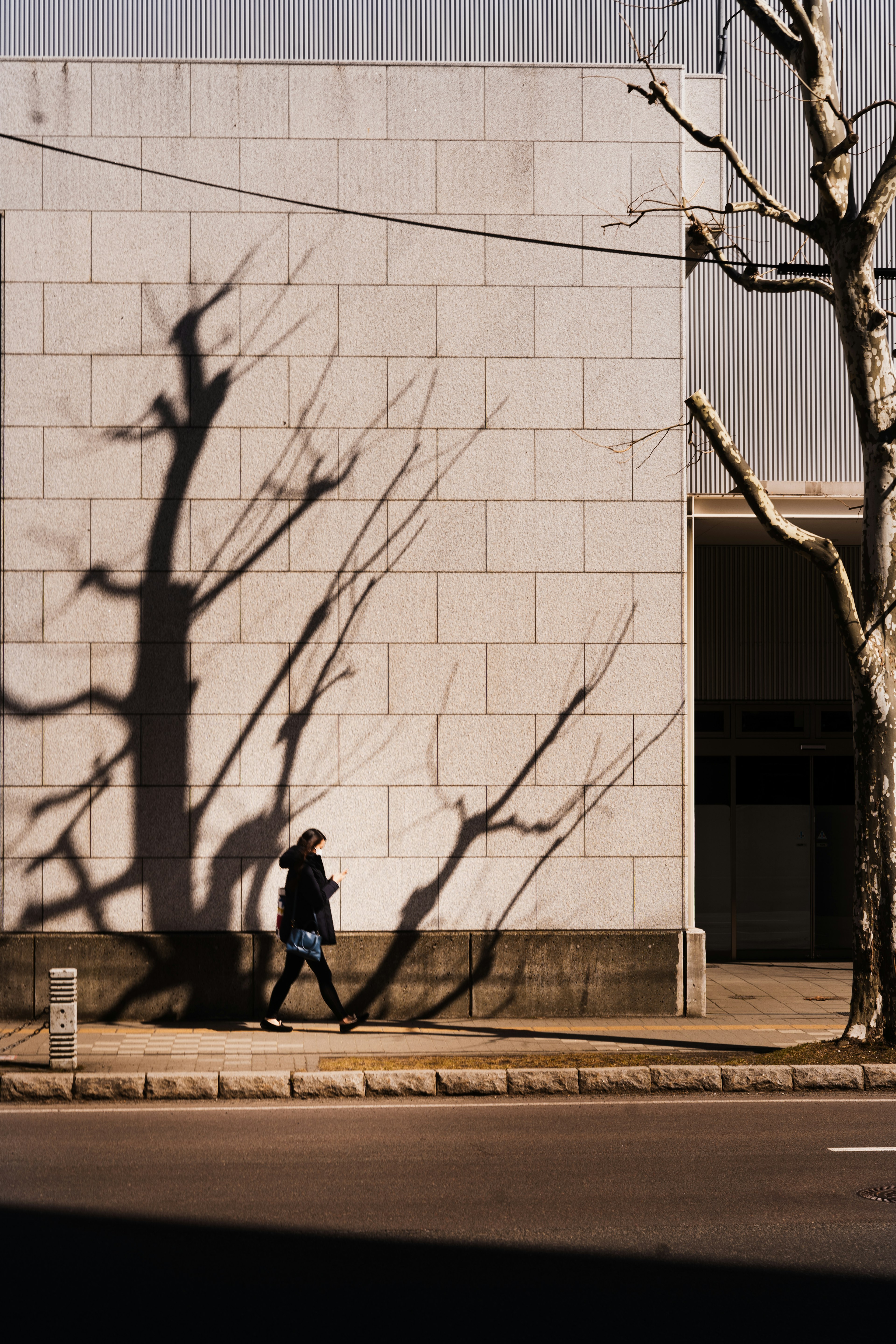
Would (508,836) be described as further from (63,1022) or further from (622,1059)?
(63,1022)

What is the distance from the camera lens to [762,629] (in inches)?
612

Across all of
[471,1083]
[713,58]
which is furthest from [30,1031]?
[713,58]

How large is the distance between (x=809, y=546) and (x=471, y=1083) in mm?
5065

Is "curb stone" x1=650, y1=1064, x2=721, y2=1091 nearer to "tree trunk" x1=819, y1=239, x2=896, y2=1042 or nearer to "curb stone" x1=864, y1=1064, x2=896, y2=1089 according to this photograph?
"curb stone" x1=864, y1=1064, x2=896, y2=1089

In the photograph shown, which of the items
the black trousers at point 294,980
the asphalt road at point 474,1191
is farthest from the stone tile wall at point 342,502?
the asphalt road at point 474,1191

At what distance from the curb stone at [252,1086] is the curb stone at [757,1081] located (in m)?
3.35

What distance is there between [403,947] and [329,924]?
1.08 meters

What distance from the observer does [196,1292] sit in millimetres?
5270

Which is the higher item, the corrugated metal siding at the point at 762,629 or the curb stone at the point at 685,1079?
the corrugated metal siding at the point at 762,629

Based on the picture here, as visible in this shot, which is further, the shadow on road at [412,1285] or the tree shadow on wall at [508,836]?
the tree shadow on wall at [508,836]

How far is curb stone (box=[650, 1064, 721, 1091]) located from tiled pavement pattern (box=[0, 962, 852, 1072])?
775 millimetres

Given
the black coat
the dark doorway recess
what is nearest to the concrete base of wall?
the black coat

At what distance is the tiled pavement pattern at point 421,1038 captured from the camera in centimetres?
986

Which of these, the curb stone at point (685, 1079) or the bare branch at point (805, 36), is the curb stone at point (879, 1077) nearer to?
the curb stone at point (685, 1079)
